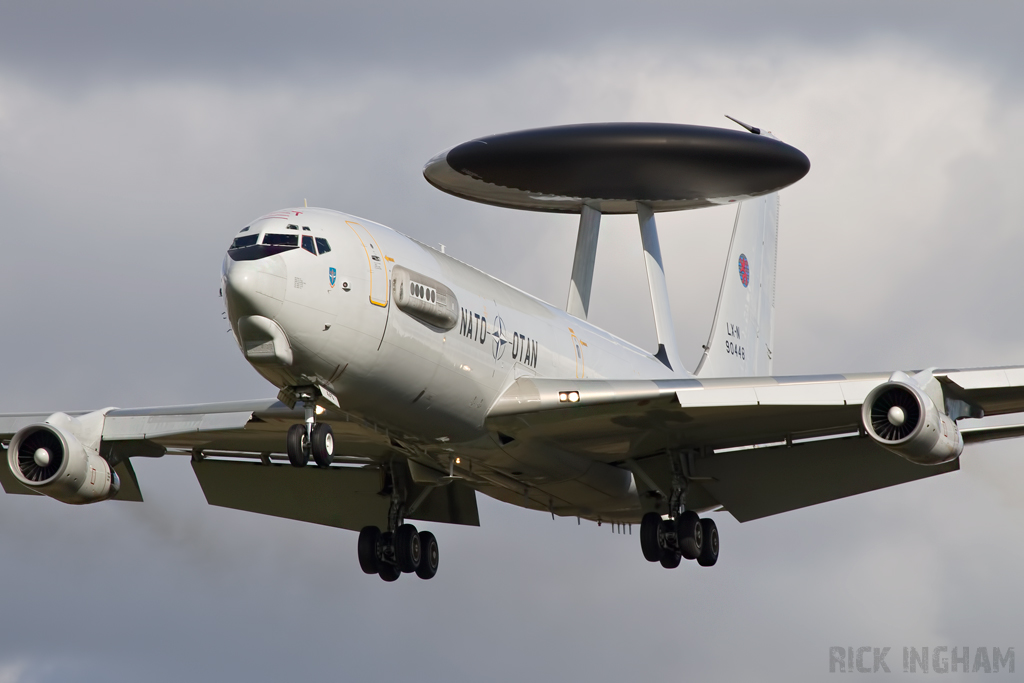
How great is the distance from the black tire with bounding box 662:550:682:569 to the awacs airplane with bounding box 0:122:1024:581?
0.20ft

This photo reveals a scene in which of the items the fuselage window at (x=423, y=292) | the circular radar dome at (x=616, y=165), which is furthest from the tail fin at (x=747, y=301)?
the fuselage window at (x=423, y=292)

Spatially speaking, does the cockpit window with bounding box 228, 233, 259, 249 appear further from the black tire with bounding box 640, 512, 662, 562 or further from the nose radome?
the black tire with bounding box 640, 512, 662, 562

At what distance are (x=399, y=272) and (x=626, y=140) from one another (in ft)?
50.0

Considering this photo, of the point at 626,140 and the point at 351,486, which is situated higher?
the point at 626,140

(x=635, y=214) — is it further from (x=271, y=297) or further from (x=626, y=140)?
(x=271, y=297)

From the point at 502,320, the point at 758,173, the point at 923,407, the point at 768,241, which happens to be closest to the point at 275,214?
the point at 502,320

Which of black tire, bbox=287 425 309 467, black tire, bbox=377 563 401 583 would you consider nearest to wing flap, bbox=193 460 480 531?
black tire, bbox=377 563 401 583

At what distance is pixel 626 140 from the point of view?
3997 cm

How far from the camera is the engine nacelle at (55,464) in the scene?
32469mm

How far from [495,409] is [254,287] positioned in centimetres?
659

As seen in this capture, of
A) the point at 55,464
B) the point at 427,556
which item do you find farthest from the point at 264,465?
the point at 55,464

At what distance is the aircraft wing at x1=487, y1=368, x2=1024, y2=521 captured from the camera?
28.9m

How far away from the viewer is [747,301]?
48719mm

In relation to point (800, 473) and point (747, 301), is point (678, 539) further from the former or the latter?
point (747, 301)
